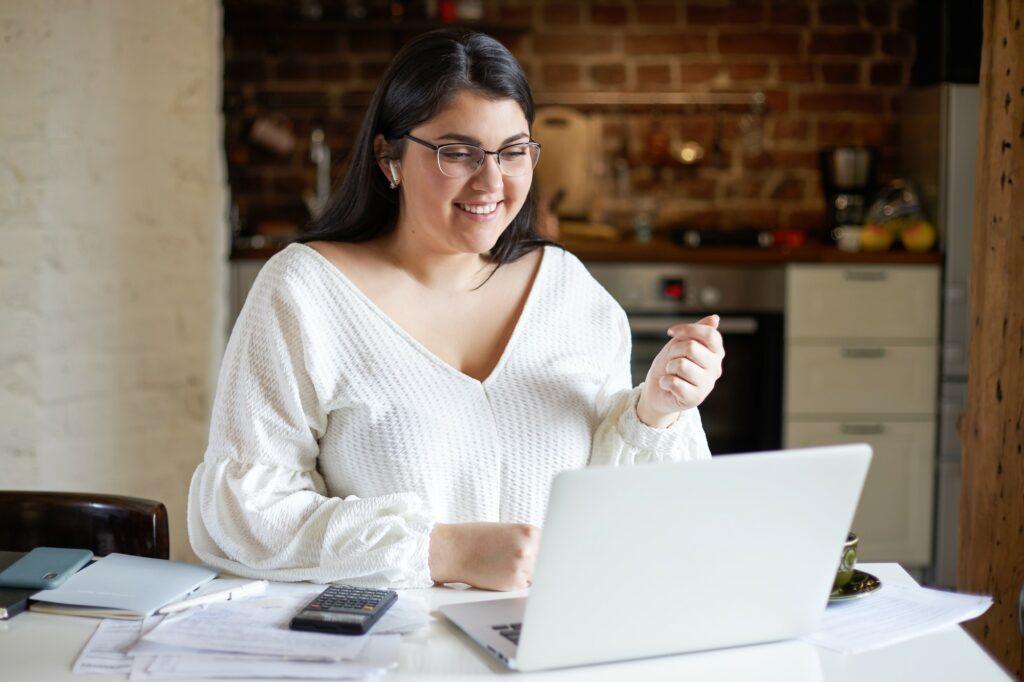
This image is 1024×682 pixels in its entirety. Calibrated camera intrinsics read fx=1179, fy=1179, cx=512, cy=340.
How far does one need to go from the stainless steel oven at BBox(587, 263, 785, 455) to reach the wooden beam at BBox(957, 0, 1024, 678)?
168cm

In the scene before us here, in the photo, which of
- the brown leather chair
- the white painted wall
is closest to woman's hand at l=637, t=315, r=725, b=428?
the brown leather chair

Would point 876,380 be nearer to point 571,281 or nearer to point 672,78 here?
point 672,78

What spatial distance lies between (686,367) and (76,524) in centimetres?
90

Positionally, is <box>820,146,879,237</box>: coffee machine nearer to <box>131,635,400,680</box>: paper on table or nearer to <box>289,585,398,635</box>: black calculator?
<box>289,585,398,635</box>: black calculator

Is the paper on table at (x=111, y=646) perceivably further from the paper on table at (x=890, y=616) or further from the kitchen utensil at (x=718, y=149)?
the kitchen utensil at (x=718, y=149)

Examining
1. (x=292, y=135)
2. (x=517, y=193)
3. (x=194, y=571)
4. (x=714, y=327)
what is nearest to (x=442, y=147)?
(x=517, y=193)

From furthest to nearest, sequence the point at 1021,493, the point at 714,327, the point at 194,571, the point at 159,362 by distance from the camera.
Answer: the point at 159,362 → the point at 1021,493 → the point at 714,327 → the point at 194,571

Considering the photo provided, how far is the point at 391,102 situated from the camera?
5.31ft

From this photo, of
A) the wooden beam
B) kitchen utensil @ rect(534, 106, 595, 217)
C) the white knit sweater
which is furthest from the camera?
kitchen utensil @ rect(534, 106, 595, 217)

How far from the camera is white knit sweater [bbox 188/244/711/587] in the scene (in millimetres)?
1424

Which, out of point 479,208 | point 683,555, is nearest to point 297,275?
point 479,208

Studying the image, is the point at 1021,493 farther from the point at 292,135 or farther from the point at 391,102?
the point at 292,135

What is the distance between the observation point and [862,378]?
3797 millimetres

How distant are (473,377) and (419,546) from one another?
352 mm
